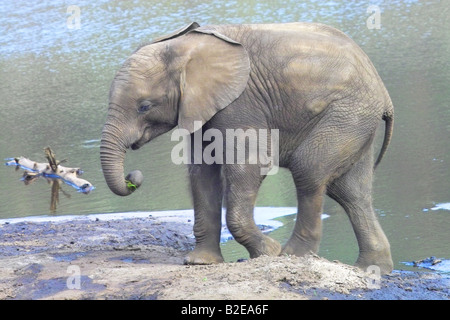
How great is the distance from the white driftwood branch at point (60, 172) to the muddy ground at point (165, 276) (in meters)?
2.95

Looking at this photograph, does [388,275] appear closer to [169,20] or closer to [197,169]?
[197,169]

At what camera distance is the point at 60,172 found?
520 inches

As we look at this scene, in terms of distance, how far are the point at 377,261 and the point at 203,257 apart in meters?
1.43

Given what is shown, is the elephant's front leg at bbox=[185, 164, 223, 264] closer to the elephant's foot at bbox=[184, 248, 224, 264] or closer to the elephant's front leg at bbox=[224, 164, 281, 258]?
the elephant's foot at bbox=[184, 248, 224, 264]

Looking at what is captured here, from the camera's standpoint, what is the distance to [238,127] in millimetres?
7660

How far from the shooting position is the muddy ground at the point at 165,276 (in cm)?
681

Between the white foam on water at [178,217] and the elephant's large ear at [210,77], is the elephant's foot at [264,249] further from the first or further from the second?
the white foam on water at [178,217]

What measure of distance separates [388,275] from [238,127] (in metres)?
1.69

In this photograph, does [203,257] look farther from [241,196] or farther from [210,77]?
[210,77]

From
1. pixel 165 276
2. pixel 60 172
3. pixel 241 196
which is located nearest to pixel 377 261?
pixel 241 196

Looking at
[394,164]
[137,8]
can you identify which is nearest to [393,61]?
[394,164]

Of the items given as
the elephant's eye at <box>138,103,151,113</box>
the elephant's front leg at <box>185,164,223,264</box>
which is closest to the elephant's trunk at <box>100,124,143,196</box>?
the elephant's eye at <box>138,103,151,113</box>

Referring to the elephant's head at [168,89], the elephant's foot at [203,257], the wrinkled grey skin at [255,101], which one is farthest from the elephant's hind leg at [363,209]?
the elephant's head at [168,89]

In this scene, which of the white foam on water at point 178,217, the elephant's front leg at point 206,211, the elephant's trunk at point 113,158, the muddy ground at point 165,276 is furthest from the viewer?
the white foam on water at point 178,217
